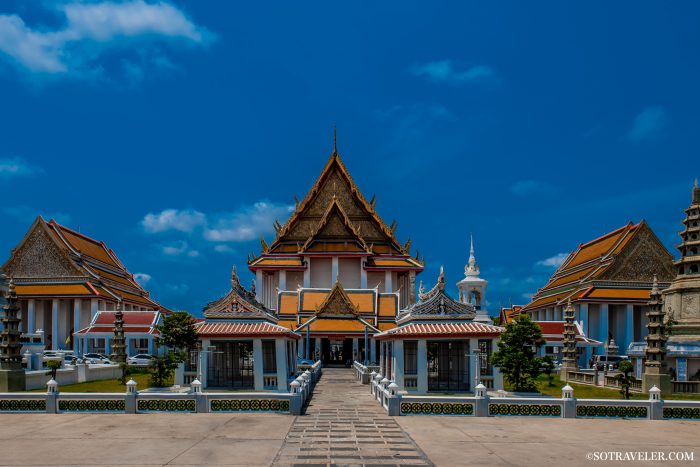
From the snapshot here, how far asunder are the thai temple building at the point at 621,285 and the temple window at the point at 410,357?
32443 millimetres

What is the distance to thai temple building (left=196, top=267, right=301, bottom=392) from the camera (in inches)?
1097

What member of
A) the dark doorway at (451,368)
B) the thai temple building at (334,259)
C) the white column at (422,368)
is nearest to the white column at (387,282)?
the thai temple building at (334,259)

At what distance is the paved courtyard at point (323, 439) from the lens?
14156 millimetres

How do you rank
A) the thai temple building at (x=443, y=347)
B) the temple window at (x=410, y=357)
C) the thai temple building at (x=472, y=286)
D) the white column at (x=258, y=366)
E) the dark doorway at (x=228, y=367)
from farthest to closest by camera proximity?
the thai temple building at (x=472, y=286) < the dark doorway at (x=228, y=367) < the temple window at (x=410, y=357) < the white column at (x=258, y=366) < the thai temple building at (x=443, y=347)

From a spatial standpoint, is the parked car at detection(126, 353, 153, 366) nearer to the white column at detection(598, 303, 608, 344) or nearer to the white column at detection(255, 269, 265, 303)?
the white column at detection(255, 269, 265, 303)

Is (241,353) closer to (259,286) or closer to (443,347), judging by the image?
(443,347)

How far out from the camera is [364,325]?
46.1 m

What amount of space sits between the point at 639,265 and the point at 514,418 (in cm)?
4470

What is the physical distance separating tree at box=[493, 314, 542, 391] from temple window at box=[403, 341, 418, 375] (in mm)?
3409

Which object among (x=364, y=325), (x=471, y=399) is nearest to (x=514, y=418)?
(x=471, y=399)

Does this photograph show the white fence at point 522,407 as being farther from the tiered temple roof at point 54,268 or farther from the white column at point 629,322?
the tiered temple roof at point 54,268

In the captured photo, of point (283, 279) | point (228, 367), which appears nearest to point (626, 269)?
point (283, 279)

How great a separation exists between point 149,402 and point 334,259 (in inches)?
1550

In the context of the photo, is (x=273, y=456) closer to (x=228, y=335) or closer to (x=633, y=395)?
(x=228, y=335)
